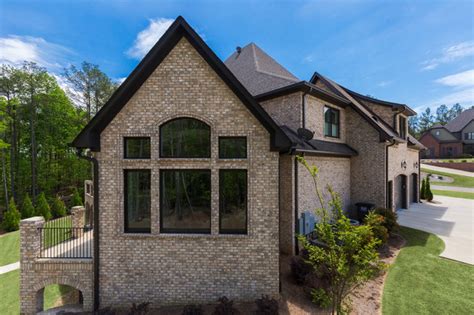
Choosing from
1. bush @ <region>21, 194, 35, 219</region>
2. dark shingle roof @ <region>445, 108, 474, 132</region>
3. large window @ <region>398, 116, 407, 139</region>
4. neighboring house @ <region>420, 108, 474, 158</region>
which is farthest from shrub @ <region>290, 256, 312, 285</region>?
dark shingle roof @ <region>445, 108, 474, 132</region>

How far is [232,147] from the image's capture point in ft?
23.1

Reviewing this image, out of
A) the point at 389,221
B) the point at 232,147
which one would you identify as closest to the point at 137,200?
the point at 232,147

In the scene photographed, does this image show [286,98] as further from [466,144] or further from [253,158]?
[466,144]

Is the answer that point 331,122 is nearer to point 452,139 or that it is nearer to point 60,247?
point 60,247

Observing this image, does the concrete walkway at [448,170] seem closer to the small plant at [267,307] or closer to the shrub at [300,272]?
the shrub at [300,272]

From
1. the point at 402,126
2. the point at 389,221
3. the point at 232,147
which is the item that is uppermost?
the point at 402,126

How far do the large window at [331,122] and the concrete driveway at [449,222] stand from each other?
7160mm

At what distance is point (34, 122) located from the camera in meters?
25.4

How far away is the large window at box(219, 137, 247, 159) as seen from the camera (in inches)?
275

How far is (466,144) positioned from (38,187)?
89.2m

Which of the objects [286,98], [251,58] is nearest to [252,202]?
[286,98]

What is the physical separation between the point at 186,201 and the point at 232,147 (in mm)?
2220

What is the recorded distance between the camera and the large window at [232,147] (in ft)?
22.9

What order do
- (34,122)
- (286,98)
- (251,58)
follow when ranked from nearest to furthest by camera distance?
(286,98) < (251,58) < (34,122)
